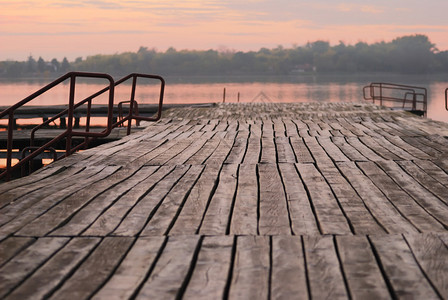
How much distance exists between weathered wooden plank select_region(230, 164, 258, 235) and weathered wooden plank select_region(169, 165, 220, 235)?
0.76 feet

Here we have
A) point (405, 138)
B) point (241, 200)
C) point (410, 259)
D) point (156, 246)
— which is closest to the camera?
point (410, 259)

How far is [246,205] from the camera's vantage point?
4559mm

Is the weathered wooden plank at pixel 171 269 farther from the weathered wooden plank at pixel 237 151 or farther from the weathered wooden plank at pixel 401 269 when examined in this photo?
the weathered wooden plank at pixel 237 151

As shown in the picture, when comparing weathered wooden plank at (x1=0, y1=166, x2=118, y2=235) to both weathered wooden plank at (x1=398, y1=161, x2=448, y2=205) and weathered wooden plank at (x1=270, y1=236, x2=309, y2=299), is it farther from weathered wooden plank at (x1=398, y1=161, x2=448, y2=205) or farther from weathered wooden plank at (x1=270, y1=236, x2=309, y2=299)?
weathered wooden plank at (x1=398, y1=161, x2=448, y2=205)

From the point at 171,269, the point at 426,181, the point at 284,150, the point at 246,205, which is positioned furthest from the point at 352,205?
the point at 284,150

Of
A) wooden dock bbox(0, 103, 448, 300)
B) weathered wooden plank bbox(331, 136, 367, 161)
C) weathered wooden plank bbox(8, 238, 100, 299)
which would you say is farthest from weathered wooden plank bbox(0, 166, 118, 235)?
weathered wooden plank bbox(331, 136, 367, 161)

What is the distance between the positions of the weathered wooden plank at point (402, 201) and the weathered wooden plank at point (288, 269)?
3.06 ft

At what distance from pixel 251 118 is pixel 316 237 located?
10265 millimetres

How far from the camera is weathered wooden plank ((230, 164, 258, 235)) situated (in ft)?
12.8

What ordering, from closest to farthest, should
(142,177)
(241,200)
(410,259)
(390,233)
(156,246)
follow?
1. (410,259)
2. (156,246)
3. (390,233)
4. (241,200)
5. (142,177)

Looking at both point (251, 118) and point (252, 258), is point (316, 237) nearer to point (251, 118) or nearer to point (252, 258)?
point (252, 258)

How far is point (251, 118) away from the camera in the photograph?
1387 cm

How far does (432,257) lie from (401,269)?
11.1 inches

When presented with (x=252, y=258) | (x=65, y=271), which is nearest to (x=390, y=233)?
(x=252, y=258)
